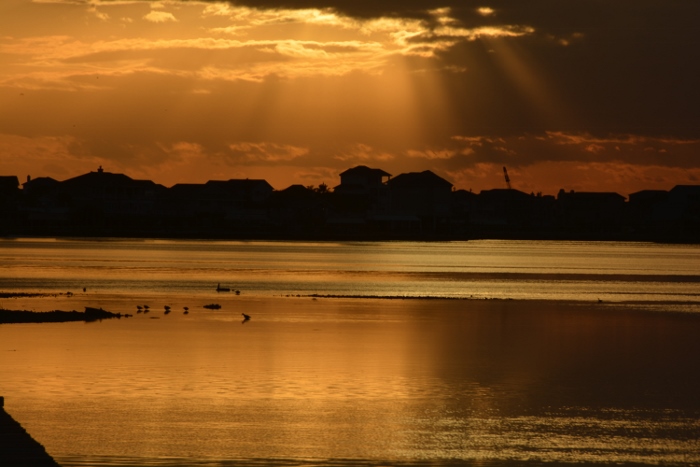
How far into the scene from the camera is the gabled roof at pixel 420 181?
581ft

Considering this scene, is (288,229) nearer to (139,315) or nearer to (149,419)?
(139,315)

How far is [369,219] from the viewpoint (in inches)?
6944

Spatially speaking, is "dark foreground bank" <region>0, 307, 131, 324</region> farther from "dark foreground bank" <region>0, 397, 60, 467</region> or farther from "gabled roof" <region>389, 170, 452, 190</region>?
"gabled roof" <region>389, 170, 452, 190</region>

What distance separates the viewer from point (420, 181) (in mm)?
176875

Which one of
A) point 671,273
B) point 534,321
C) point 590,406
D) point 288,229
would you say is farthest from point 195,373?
point 288,229

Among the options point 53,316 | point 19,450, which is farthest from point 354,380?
point 53,316

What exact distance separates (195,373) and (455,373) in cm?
721

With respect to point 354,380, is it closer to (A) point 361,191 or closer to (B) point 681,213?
(A) point 361,191

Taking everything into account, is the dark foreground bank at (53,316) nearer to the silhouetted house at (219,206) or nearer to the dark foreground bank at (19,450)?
the dark foreground bank at (19,450)

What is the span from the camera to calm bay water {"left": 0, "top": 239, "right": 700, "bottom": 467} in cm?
2073

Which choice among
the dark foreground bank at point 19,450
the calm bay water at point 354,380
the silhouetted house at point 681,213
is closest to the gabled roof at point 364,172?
the silhouetted house at point 681,213

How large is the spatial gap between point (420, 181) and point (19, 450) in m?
161

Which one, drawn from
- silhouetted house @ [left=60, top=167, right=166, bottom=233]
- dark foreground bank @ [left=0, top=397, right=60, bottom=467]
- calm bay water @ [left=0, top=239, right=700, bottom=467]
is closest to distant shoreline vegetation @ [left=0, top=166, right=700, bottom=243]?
silhouetted house @ [left=60, top=167, right=166, bottom=233]

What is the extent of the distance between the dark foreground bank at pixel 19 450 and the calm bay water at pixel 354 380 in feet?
4.08
